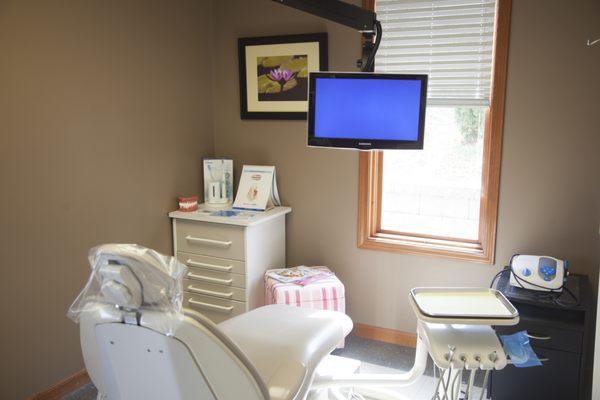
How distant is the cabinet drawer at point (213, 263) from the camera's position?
292cm

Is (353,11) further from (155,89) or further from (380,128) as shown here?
(155,89)

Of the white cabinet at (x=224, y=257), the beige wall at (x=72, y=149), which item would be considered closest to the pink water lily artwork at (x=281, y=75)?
the beige wall at (x=72, y=149)

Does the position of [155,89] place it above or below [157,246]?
above

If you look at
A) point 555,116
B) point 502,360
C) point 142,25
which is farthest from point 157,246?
point 555,116

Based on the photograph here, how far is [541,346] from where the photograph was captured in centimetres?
230

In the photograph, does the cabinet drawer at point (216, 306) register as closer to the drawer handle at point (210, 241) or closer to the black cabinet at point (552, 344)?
the drawer handle at point (210, 241)

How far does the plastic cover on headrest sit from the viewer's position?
124cm

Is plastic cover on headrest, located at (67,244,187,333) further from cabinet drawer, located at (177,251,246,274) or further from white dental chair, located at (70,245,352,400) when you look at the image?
cabinet drawer, located at (177,251,246,274)

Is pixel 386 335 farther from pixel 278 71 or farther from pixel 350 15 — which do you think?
pixel 350 15

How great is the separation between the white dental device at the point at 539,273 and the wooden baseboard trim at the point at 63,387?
2.20 metres

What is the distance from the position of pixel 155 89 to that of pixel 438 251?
1.87 m

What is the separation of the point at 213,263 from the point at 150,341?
168 cm

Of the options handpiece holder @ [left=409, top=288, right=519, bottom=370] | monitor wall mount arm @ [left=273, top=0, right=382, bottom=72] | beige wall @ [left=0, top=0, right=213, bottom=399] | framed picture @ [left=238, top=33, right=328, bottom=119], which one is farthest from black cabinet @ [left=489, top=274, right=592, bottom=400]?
beige wall @ [left=0, top=0, right=213, bottom=399]

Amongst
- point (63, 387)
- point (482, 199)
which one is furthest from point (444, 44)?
point (63, 387)
